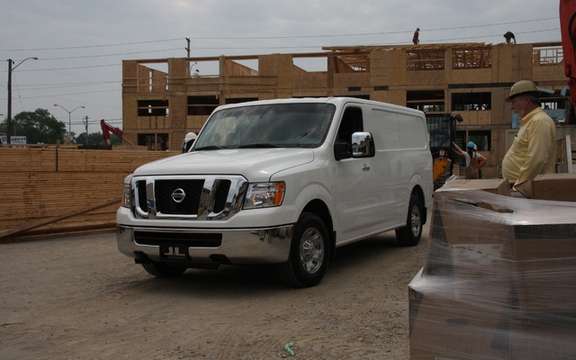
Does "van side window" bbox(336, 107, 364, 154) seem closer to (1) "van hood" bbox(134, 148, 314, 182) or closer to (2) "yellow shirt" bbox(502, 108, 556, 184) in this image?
(1) "van hood" bbox(134, 148, 314, 182)

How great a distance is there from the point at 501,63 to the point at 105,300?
41121 millimetres

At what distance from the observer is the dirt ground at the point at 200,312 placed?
174 inches

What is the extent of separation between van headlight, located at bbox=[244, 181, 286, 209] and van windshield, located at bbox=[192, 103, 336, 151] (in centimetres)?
109

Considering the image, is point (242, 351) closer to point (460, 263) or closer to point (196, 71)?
point (460, 263)

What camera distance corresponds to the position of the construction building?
42.5m

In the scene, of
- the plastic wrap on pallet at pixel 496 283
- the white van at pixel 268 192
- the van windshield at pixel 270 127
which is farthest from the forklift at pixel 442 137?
the plastic wrap on pallet at pixel 496 283

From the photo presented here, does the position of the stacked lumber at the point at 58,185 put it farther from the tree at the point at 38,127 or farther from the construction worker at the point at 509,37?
the tree at the point at 38,127

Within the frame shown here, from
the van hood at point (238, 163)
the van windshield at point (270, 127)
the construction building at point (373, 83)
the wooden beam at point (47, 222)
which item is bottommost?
the wooden beam at point (47, 222)

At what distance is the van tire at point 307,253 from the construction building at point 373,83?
3271 centimetres

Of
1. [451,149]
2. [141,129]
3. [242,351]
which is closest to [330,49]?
[141,129]

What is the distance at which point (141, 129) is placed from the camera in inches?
1966

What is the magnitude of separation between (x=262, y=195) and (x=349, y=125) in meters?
2.09

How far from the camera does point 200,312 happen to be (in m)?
5.48

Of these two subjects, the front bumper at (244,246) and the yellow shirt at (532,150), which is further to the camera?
the front bumper at (244,246)
